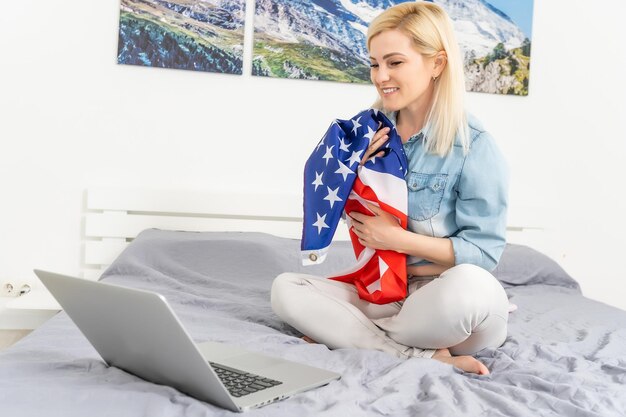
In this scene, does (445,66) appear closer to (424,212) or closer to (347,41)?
(424,212)

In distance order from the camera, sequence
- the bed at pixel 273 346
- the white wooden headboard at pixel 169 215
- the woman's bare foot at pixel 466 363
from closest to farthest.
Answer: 1. the bed at pixel 273 346
2. the woman's bare foot at pixel 466 363
3. the white wooden headboard at pixel 169 215

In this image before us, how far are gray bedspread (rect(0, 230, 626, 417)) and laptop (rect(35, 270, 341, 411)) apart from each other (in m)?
0.02

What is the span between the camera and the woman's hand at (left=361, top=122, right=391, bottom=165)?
161 centimetres

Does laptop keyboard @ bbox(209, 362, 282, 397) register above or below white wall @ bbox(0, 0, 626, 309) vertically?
below

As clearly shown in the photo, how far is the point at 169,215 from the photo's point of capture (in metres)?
2.56

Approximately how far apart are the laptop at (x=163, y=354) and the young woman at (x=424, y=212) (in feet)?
0.91

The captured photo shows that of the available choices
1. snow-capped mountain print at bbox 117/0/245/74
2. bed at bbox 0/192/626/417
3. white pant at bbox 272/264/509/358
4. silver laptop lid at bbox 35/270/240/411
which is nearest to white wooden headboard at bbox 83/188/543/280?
bed at bbox 0/192/626/417

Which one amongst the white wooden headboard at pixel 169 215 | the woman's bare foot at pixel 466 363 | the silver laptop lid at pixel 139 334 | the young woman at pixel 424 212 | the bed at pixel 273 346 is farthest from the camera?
the white wooden headboard at pixel 169 215

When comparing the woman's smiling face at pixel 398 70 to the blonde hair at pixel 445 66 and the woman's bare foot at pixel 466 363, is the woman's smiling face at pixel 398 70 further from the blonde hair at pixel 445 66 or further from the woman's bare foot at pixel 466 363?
the woman's bare foot at pixel 466 363

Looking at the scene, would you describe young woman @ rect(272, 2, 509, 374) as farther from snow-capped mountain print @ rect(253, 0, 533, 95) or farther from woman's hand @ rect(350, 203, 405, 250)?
snow-capped mountain print @ rect(253, 0, 533, 95)

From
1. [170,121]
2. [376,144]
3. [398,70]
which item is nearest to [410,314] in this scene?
[376,144]

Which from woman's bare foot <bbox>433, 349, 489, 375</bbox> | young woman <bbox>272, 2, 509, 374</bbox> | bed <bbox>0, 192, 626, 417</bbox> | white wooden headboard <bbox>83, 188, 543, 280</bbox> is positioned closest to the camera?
bed <bbox>0, 192, 626, 417</bbox>

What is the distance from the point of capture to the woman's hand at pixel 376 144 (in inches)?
63.4

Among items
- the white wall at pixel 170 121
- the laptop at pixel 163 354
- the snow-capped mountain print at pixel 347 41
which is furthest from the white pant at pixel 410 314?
the snow-capped mountain print at pixel 347 41
